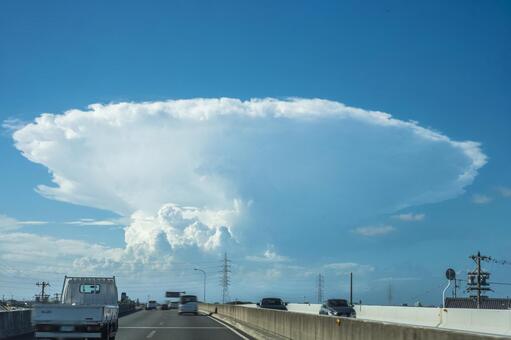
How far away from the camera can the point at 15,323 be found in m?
25.7

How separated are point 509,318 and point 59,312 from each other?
1585cm

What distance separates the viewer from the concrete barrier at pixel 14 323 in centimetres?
2408

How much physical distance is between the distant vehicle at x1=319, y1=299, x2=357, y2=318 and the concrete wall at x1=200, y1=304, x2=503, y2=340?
40.3ft

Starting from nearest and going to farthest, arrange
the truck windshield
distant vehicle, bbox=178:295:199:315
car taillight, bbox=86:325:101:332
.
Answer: car taillight, bbox=86:325:101:332 → the truck windshield → distant vehicle, bbox=178:295:199:315

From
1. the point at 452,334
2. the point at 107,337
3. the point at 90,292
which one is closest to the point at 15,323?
the point at 90,292

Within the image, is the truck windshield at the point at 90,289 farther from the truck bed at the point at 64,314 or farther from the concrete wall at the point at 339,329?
the concrete wall at the point at 339,329

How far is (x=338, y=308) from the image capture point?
1617 inches

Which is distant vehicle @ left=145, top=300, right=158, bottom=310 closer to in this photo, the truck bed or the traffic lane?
the traffic lane

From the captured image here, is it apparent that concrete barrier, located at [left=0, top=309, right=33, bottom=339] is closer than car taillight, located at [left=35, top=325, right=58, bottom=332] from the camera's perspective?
No

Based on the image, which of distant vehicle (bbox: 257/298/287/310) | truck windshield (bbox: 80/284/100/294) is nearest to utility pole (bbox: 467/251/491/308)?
distant vehicle (bbox: 257/298/287/310)

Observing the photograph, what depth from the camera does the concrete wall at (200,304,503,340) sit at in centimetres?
959

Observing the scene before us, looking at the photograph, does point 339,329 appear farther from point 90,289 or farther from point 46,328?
point 90,289

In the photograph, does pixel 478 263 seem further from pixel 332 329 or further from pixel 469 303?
pixel 332 329

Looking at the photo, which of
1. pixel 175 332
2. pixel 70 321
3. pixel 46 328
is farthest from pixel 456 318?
pixel 46 328
